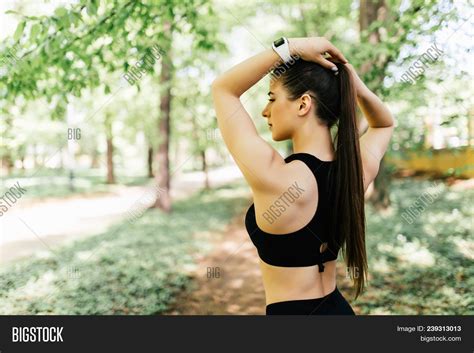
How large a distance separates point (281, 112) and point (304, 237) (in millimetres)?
437

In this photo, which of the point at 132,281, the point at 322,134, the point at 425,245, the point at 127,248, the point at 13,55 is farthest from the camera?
the point at 127,248

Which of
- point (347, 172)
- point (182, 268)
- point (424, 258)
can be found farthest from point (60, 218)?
point (347, 172)

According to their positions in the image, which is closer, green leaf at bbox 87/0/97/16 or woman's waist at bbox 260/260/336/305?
woman's waist at bbox 260/260/336/305

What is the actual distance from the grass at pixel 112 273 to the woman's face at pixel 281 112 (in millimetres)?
3915

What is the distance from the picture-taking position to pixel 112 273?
6125 mm

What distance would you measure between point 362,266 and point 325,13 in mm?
9927

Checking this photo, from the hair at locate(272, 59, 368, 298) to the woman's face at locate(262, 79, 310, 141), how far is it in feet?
0.07

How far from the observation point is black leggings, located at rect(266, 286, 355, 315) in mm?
1448

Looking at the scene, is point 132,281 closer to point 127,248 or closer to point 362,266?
point 127,248

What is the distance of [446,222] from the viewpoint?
7.05 m

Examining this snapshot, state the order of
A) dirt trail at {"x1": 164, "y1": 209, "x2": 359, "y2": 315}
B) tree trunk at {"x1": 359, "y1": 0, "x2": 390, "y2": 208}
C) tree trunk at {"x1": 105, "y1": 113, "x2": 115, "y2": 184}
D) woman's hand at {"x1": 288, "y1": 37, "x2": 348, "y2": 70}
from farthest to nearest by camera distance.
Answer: tree trunk at {"x1": 105, "y1": 113, "x2": 115, "y2": 184}, tree trunk at {"x1": 359, "y1": 0, "x2": 390, "y2": 208}, dirt trail at {"x1": 164, "y1": 209, "x2": 359, "y2": 315}, woman's hand at {"x1": 288, "y1": 37, "x2": 348, "y2": 70}

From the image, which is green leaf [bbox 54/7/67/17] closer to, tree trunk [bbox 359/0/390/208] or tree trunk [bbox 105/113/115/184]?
tree trunk [bbox 359/0/390/208]

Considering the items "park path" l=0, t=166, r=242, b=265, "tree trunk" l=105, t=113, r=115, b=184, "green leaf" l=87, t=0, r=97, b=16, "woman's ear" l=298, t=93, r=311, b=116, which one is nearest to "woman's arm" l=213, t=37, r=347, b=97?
"woman's ear" l=298, t=93, r=311, b=116
